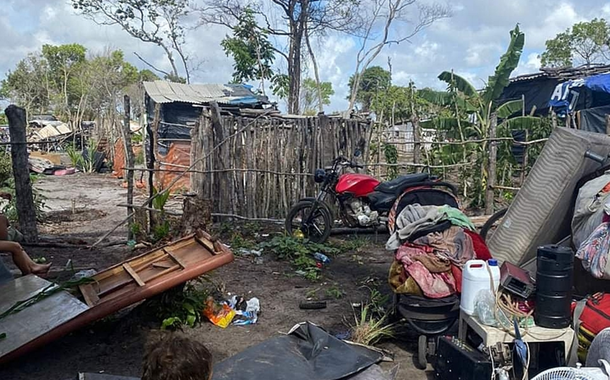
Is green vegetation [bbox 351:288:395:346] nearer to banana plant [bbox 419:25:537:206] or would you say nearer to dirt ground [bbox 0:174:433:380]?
dirt ground [bbox 0:174:433:380]

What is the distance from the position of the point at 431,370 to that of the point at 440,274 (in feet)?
2.09

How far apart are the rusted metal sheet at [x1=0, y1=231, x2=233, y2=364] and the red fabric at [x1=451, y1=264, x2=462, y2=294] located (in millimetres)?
1647

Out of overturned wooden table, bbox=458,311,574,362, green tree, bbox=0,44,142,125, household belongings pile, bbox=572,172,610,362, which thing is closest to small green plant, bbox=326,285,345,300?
overturned wooden table, bbox=458,311,574,362

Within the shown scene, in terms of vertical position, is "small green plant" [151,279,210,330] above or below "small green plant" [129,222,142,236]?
below

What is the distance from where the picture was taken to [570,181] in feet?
13.6

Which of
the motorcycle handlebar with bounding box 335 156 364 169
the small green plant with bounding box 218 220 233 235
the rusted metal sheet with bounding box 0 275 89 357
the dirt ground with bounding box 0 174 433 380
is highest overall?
the motorcycle handlebar with bounding box 335 156 364 169

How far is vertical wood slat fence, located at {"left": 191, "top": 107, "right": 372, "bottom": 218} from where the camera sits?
7.54m

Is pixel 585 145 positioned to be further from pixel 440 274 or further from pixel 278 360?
pixel 278 360

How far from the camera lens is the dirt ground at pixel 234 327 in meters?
3.52

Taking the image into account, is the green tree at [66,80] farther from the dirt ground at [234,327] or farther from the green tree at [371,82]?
the dirt ground at [234,327]

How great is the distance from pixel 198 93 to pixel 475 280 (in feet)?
48.4

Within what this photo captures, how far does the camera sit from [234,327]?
420cm

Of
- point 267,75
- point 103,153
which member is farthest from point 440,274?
point 267,75

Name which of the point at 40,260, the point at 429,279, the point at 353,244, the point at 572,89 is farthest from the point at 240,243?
the point at 572,89
